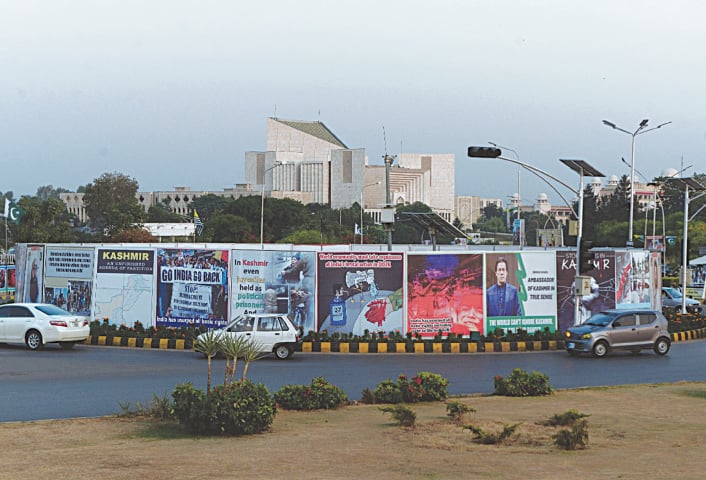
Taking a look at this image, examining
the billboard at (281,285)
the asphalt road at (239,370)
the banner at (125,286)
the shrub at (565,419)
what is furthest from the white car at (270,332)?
the shrub at (565,419)

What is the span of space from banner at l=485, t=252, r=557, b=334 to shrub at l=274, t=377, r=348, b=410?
13015mm

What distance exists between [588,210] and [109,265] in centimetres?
9006

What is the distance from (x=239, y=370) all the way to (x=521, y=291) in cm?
1045

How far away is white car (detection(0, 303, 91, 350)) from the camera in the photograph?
79.3 ft

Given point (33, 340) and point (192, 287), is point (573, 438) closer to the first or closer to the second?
point (33, 340)

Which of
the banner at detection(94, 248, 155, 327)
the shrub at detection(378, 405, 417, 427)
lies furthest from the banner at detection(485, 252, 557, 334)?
the shrub at detection(378, 405, 417, 427)

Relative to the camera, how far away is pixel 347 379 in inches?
739

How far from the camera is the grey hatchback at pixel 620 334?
24.0 meters

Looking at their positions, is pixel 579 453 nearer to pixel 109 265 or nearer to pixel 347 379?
pixel 347 379

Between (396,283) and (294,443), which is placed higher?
(396,283)

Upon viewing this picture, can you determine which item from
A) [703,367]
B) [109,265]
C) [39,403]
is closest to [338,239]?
[109,265]

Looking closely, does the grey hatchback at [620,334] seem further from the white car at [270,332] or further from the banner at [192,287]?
the banner at [192,287]

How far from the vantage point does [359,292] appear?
26453mm

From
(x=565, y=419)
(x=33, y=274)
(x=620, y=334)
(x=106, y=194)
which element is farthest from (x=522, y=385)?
(x=106, y=194)
